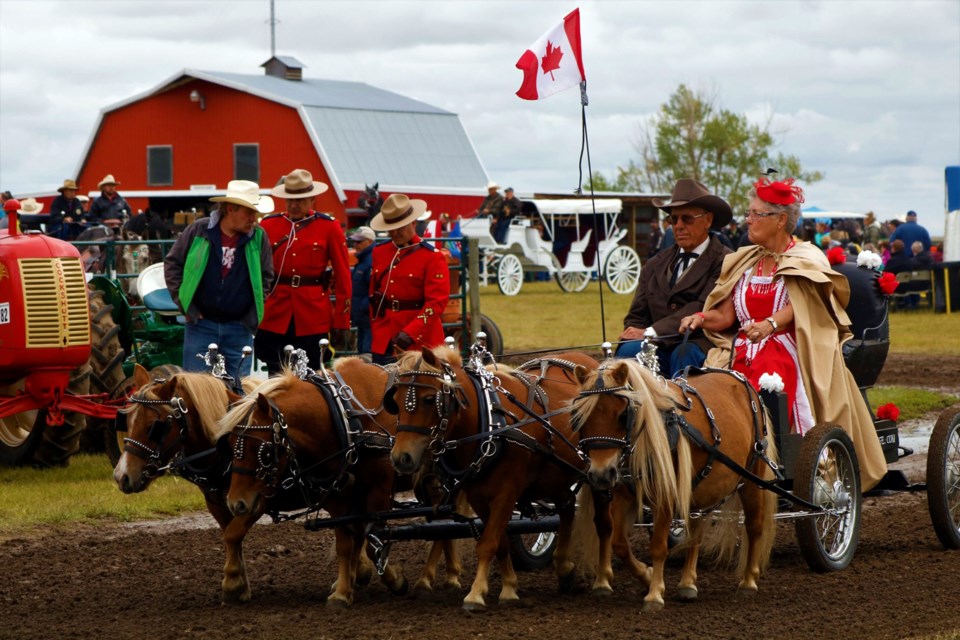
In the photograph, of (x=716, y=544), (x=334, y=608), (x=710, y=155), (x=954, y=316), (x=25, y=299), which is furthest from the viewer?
(x=710, y=155)

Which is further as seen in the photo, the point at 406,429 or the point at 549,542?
the point at 549,542

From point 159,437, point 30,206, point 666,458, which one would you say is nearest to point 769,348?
point 666,458

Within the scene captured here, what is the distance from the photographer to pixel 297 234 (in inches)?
379

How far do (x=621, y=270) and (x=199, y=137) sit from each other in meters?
16.1

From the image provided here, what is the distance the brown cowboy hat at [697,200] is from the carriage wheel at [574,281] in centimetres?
2490

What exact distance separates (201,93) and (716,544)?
123ft

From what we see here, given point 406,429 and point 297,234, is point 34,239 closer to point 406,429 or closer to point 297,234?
point 297,234

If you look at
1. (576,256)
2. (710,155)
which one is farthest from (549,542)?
(710,155)

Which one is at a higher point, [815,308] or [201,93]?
[201,93]

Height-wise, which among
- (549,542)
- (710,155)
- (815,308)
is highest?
(710,155)

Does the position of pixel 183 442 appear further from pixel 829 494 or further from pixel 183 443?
pixel 829 494

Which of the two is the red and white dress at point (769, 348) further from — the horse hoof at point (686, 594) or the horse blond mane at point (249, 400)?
the horse blond mane at point (249, 400)

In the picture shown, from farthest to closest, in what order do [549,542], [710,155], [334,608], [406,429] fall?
[710,155] → [549,542] → [334,608] → [406,429]

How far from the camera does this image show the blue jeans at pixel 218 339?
9.09m
